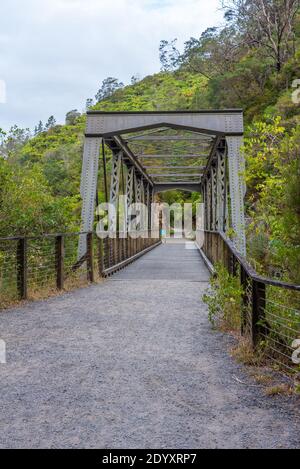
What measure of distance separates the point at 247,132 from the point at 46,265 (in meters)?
7.38

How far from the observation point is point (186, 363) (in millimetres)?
4121

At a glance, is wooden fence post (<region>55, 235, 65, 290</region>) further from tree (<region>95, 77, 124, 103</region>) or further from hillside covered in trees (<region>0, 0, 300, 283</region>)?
tree (<region>95, 77, 124, 103</region>)

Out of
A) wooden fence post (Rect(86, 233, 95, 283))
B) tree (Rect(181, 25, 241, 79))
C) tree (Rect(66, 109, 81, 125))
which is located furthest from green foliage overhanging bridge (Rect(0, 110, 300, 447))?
tree (Rect(66, 109, 81, 125))

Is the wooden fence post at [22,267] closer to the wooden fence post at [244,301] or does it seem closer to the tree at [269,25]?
the wooden fence post at [244,301]

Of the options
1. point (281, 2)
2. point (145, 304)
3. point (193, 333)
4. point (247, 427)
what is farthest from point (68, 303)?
point (281, 2)

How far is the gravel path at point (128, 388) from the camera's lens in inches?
104

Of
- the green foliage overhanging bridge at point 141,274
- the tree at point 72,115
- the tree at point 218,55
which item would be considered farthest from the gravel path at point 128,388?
the tree at point 72,115

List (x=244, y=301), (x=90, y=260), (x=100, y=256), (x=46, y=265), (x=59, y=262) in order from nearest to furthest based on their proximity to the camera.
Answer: (x=244, y=301)
(x=59, y=262)
(x=46, y=265)
(x=90, y=260)
(x=100, y=256)

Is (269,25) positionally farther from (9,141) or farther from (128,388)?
(128,388)

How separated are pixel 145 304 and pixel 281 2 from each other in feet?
96.5

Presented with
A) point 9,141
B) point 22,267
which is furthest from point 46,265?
point 9,141

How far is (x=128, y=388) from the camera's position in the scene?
347 cm

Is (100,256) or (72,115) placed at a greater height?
(72,115)

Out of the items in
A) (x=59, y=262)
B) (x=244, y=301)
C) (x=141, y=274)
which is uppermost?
(x=59, y=262)
